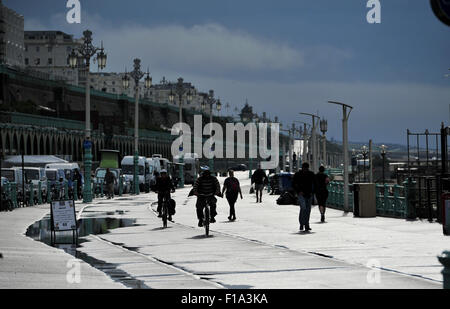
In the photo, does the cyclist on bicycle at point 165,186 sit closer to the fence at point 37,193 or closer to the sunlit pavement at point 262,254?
the sunlit pavement at point 262,254

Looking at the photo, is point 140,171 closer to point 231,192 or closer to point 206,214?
point 231,192

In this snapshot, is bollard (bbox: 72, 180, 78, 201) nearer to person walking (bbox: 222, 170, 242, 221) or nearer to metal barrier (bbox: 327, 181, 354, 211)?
metal barrier (bbox: 327, 181, 354, 211)

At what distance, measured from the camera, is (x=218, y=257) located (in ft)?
58.3

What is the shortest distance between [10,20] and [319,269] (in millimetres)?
186933

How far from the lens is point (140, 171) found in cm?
7269

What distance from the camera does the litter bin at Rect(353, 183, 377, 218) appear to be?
3142 cm

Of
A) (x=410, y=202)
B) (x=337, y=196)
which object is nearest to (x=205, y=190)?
(x=410, y=202)

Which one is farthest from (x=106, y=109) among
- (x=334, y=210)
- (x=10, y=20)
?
(x=334, y=210)

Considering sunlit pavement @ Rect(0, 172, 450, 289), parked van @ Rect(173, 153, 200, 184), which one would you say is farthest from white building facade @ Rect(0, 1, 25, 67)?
sunlit pavement @ Rect(0, 172, 450, 289)

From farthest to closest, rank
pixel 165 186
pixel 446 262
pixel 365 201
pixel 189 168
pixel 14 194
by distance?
pixel 189 168
pixel 14 194
pixel 365 201
pixel 165 186
pixel 446 262

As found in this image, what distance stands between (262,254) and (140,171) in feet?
180

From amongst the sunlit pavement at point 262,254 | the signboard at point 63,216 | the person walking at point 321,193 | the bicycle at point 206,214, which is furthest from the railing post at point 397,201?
the signboard at point 63,216
